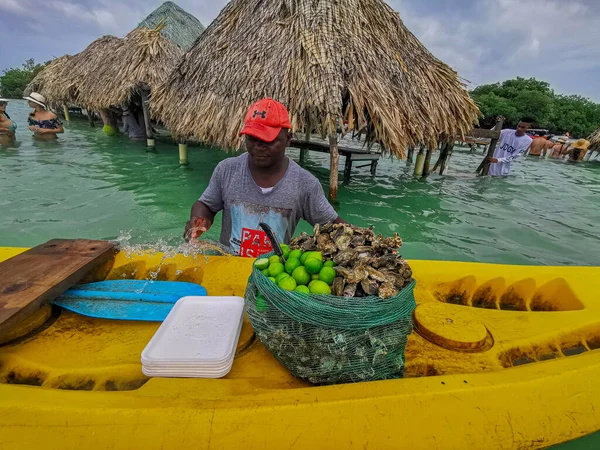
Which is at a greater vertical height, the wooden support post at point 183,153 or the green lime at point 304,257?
the green lime at point 304,257

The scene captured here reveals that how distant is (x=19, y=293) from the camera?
1438mm

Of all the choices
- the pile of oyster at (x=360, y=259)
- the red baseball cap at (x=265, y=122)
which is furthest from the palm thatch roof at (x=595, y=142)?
the pile of oyster at (x=360, y=259)

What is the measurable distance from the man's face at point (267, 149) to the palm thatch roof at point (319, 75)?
320 cm

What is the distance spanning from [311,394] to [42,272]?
149cm

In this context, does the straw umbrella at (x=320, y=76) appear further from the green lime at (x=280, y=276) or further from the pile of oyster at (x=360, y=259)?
the green lime at (x=280, y=276)

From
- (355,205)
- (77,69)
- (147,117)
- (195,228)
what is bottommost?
(355,205)

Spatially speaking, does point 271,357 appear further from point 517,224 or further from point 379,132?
point 517,224

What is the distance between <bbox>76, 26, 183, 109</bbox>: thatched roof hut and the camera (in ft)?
34.4

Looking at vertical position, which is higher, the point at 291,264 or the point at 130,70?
the point at 130,70

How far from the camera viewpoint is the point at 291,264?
1.26 metres

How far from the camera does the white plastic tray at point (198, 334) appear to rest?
1230 mm

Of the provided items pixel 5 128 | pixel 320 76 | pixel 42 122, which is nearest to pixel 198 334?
pixel 320 76

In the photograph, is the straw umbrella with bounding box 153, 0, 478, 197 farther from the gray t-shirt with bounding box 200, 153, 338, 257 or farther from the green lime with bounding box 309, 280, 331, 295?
the green lime with bounding box 309, 280, 331, 295

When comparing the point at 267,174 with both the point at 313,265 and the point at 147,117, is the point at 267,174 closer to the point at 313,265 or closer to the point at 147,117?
the point at 313,265
